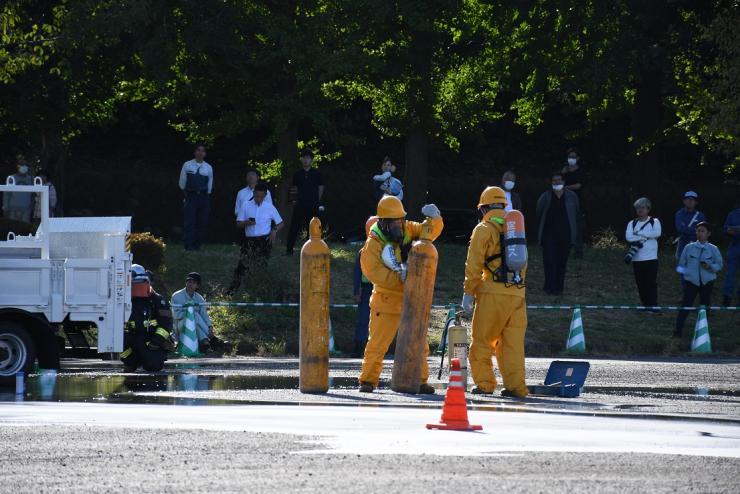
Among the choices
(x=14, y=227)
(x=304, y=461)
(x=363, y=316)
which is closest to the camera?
(x=304, y=461)

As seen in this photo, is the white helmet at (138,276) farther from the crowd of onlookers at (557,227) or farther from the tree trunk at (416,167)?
the tree trunk at (416,167)

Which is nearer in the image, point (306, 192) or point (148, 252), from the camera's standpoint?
point (148, 252)

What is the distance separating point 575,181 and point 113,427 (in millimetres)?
19075

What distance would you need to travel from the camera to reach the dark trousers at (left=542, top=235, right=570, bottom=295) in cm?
2794

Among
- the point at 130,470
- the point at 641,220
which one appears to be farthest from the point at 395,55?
the point at 130,470

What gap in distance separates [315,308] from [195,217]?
14.5m

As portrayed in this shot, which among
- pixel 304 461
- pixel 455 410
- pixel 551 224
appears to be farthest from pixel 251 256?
pixel 304 461

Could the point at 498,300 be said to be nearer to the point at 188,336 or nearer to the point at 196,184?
the point at 188,336

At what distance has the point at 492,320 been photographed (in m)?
15.9

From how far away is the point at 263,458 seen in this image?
10.5m

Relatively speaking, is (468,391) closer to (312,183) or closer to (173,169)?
(312,183)

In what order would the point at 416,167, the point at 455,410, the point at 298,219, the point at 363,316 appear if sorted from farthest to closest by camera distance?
the point at 416,167
the point at 298,219
the point at 363,316
the point at 455,410

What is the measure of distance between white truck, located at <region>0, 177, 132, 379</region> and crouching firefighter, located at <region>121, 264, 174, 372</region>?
2.90 feet

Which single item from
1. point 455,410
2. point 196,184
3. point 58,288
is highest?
point 196,184
